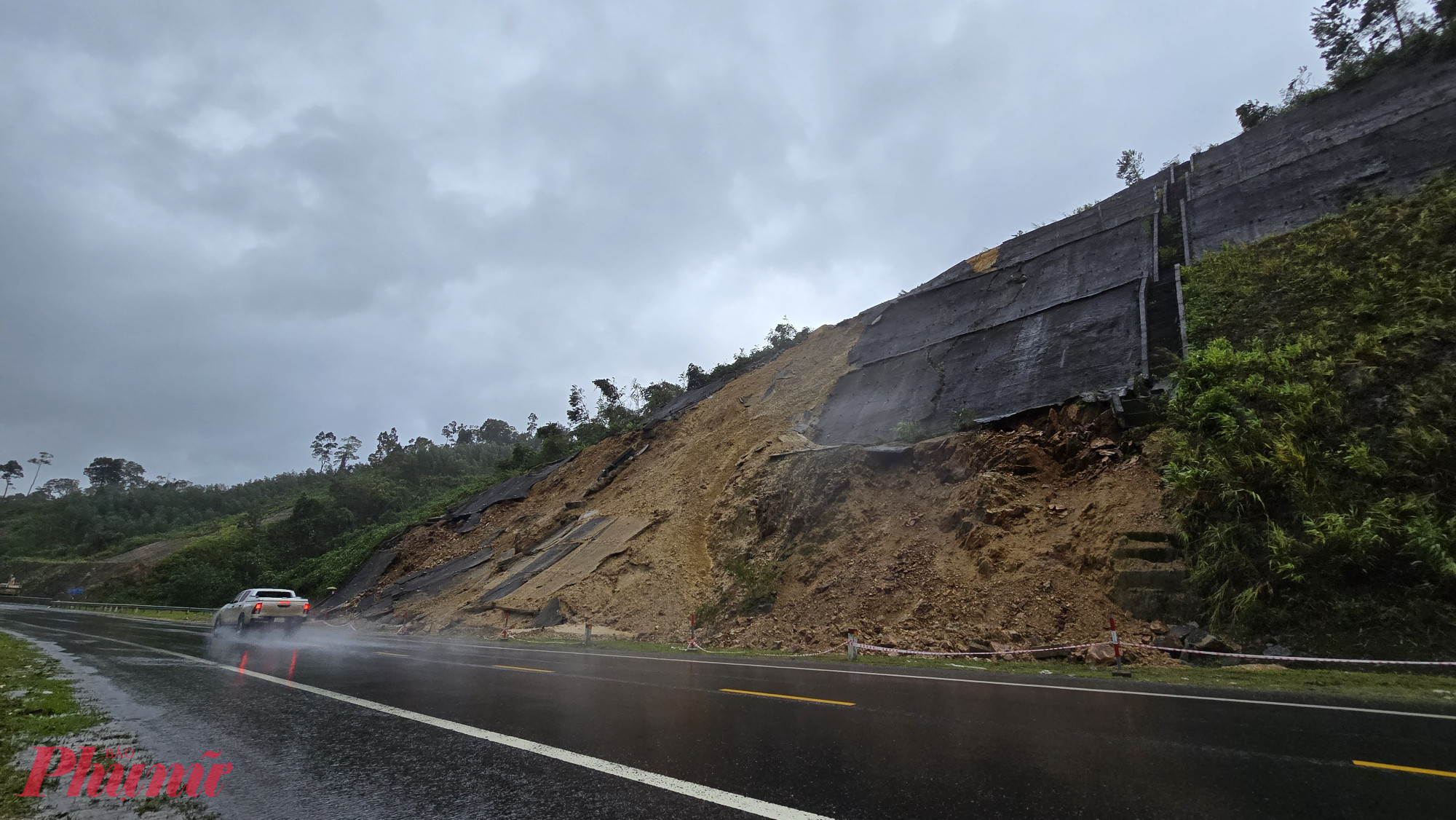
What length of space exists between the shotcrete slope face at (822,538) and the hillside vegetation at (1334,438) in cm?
155

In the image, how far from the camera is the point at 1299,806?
392 centimetres

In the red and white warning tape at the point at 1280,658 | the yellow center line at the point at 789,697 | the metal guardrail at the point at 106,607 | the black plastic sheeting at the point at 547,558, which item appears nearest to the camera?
the yellow center line at the point at 789,697

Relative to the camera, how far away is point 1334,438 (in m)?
12.6

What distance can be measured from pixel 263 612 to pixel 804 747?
73.6ft

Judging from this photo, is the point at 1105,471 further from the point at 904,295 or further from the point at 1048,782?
the point at 904,295

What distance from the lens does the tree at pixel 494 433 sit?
133500 millimetres

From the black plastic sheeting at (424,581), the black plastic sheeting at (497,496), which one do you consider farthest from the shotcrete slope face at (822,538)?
the black plastic sheeting at (497,496)

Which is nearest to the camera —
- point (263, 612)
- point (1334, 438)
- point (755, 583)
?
point (1334, 438)

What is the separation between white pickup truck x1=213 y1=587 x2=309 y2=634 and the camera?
→ 21484mm

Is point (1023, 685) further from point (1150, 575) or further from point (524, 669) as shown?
point (524, 669)

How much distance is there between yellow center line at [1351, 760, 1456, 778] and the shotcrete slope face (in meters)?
→ 8.24

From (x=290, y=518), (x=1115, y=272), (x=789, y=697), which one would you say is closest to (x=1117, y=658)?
(x=789, y=697)

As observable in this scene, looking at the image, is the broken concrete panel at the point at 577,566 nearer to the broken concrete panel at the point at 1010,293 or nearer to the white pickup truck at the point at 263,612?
the white pickup truck at the point at 263,612

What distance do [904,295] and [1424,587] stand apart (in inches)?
888
